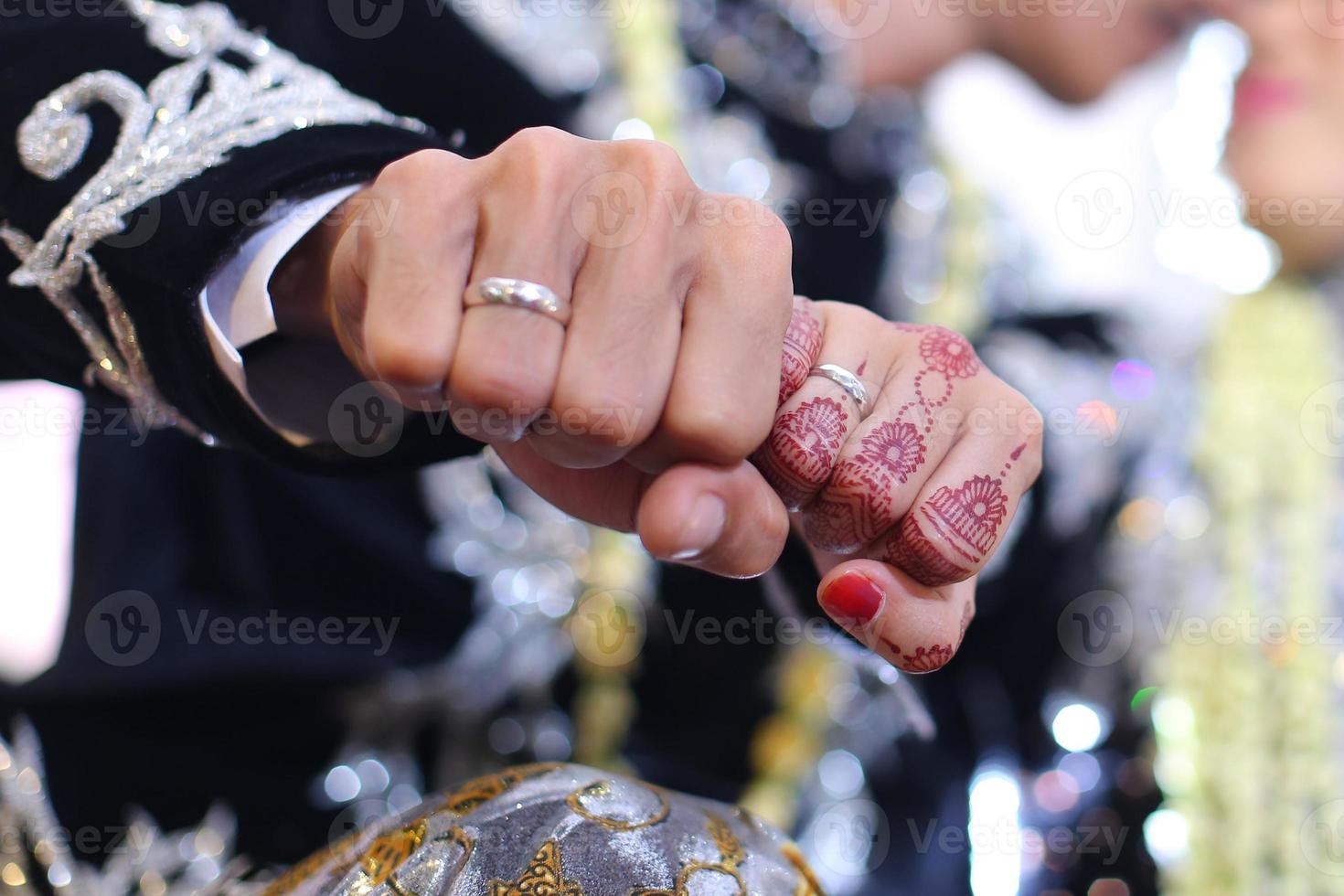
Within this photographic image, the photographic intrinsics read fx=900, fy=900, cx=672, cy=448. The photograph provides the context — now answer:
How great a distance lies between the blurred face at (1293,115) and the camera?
37.9 inches

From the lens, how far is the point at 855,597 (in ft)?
1.13

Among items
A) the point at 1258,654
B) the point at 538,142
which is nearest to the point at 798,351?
the point at 538,142

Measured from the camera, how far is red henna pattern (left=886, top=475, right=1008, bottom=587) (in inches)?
13.3

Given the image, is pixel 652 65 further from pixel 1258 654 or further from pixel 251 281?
pixel 1258 654

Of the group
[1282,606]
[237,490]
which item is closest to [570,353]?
[237,490]

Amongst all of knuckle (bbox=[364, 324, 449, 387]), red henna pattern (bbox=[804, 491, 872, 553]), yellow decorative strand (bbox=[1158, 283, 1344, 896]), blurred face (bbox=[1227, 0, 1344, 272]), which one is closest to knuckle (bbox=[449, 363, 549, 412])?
knuckle (bbox=[364, 324, 449, 387])

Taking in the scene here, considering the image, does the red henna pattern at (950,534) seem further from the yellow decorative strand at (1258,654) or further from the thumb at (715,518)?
the yellow decorative strand at (1258,654)

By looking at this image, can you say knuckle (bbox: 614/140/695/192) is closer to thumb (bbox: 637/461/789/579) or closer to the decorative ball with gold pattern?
thumb (bbox: 637/461/789/579)

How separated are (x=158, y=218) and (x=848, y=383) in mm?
291

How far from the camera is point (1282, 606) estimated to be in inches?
32.3

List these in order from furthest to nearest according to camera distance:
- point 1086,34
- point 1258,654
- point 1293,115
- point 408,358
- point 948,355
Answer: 1. point 1086,34
2. point 1293,115
3. point 1258,654
4. point 948,355
5. point 408,358

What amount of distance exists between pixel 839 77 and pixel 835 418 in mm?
787

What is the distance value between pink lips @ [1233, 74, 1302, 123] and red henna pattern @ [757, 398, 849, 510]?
933 mm

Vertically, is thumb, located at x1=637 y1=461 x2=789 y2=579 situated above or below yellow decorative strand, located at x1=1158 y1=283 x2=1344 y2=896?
above
